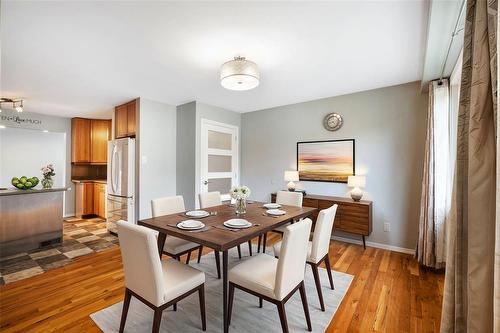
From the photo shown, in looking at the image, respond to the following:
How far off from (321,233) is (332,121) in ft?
8.00

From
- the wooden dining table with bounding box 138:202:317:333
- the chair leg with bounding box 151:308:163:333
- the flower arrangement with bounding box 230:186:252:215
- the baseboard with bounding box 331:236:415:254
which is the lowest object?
the baseboard with bounding box 331:236:415:254

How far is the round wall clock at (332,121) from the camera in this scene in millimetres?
3814

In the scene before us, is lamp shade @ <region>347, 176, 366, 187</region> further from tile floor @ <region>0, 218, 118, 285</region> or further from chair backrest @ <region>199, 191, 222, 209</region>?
tile floor @ <region>0, 218, 118, 285</region>

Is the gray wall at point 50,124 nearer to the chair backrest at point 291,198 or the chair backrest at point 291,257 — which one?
the chair backrest at point 291,198

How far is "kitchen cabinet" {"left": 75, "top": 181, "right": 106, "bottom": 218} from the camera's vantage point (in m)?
5.29

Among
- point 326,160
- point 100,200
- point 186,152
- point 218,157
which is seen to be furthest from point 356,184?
point 100,200

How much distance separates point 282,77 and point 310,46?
0.80 m

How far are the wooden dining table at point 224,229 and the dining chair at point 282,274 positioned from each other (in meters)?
0.15

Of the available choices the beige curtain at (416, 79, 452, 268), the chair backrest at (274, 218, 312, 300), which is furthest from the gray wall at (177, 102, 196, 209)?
the beige curtain at (416, 79, 452, 268)

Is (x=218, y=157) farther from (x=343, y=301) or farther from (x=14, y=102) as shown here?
(x=14, y=102)

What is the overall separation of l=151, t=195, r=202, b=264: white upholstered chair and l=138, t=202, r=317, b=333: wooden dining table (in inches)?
A: 4.4

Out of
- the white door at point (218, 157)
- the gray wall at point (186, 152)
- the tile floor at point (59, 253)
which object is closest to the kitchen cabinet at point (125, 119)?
the gray wall at point (186, 152)

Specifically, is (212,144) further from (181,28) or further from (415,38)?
(415,38)

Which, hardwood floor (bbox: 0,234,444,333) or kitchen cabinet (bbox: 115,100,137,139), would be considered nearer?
Answer: hardwood floor (bbox: 0,234,444,333)
